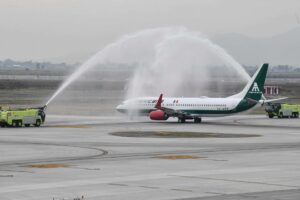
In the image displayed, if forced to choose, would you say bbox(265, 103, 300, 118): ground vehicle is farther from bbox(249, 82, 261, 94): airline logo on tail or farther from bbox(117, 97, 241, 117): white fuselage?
bbox(117, 97, 241, 117): white fuselage

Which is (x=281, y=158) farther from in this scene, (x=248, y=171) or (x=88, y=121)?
(x=88, y=121)

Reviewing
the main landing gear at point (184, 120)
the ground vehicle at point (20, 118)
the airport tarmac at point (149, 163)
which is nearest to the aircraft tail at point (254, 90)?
the main landing gear at point (184, 120)

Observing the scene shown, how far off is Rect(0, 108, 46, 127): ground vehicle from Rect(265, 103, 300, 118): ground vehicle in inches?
1660

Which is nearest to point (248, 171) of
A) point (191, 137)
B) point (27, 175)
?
point (27, 175)

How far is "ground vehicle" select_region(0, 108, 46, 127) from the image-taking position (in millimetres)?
95500

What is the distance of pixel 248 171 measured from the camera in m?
50.0

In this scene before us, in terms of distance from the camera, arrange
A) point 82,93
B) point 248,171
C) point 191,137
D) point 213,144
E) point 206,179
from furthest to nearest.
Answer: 1. point 82,93
2. point 191,137
3. point 213,144
4. point 248,171
5. point 206,179

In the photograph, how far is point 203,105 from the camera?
110 m

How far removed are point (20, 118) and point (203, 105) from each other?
86.9 ft

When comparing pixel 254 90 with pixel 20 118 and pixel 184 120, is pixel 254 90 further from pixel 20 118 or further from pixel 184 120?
pixel 20 118

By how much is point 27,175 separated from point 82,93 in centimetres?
15051

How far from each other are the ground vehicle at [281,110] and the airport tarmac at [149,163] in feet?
103

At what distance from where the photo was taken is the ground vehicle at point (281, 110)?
126 m

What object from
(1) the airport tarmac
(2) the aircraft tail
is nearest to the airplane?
(2) the aircraft tail
